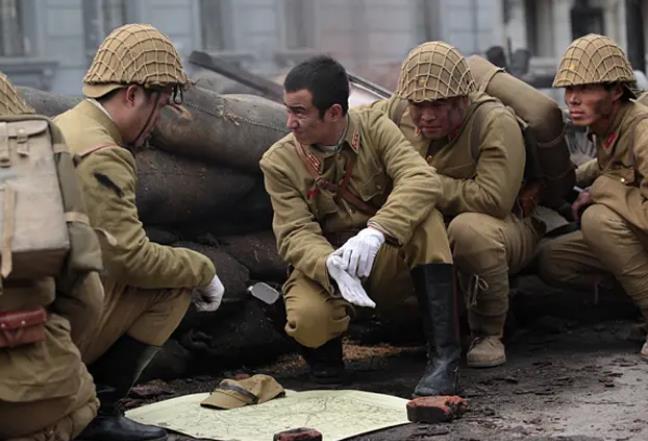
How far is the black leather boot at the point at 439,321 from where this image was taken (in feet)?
15.4

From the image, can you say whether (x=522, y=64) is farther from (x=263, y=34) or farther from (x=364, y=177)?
(x=364, y=177)

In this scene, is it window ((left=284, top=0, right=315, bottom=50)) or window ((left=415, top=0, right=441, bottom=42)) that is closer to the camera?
window ((left=284, top=0, right=315, bottom=50))

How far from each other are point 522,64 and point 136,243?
37.8 feet

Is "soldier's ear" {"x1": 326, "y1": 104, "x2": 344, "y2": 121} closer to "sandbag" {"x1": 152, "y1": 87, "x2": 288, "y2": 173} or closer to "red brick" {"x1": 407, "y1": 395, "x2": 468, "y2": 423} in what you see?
"sandbag" {"x1": 152, "y1": 87, "x2": 288, "y2": 173}

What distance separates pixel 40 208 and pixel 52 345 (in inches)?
13.6

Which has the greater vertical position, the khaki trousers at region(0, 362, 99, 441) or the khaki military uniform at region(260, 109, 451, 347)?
the khaki military uniform at region(260, 109, 451, 347)

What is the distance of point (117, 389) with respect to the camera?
14.0ft

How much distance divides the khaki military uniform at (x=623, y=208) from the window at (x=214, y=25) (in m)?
10.1

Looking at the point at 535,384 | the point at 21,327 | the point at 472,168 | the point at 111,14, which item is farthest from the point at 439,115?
the point at 111,14

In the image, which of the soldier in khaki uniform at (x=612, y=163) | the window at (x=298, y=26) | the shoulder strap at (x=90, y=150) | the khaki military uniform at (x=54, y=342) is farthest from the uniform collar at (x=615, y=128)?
the window at (x=298, y=26)

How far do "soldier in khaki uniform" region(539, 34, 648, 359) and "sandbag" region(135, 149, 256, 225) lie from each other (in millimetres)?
1296

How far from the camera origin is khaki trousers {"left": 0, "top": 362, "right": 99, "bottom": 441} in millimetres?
3635

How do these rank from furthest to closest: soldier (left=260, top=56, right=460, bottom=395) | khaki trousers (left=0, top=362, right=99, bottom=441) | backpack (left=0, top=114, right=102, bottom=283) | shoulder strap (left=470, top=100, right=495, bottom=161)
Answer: shoulder strap (left=470, top=100, right=495, bottom=161) → soldier (left=260, top=56, right=460, bottom=395) → khaki trousers (left=0, top=362, right=99, bottom=441) → backpack (left=0, top=114, right=102, bottom=283)

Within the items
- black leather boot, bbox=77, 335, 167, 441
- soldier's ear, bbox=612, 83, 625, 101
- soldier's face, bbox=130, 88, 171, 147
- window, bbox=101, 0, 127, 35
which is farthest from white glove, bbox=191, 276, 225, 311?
window, bbox=101, 0, 127, 35
